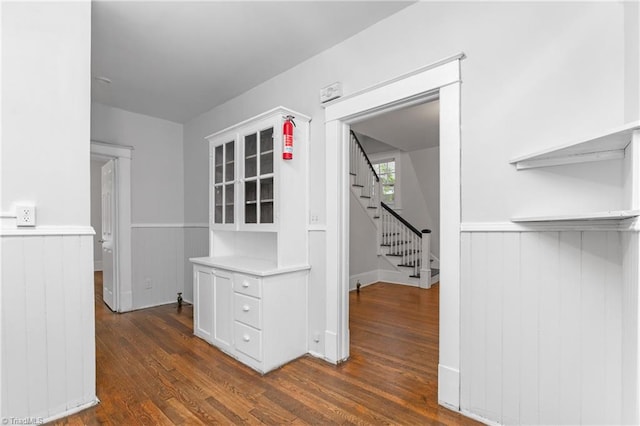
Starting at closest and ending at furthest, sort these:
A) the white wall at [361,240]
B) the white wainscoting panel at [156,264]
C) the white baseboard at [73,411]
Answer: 1. the white baseboard at [73,411]
2. the white wainscoting panel at [156,264]
3. the white wall at [361,240]

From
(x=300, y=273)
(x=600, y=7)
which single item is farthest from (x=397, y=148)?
(x=600, y=7)

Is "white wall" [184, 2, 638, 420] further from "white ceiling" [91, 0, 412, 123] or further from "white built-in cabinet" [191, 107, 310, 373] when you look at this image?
"white built-in cabinet" [191, 107, 310, 373]

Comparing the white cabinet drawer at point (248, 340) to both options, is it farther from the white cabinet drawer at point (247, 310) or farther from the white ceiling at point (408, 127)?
the white ceiling at point (408, 127)

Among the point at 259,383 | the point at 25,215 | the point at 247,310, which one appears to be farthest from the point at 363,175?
the point at 25,215

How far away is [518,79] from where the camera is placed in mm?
1672

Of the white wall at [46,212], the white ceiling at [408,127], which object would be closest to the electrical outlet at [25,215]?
the white wall at [46,212]

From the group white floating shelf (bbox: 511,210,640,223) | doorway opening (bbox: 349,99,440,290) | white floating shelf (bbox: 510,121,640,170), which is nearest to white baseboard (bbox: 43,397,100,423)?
white floating shelf (bbox: 511,210,640,223)

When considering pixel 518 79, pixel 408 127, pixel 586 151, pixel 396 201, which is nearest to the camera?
pixel 586 151

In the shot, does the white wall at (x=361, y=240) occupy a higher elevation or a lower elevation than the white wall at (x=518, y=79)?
lower

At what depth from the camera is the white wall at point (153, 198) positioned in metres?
4.03

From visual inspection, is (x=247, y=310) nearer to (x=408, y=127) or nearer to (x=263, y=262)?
(x=263, y=262)

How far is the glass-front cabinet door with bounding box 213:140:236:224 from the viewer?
10.1ft

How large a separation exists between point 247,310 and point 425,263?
145 inches

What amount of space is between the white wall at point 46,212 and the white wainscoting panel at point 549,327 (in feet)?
7.84
